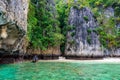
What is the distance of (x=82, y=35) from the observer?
128ft

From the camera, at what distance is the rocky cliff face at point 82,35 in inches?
1475

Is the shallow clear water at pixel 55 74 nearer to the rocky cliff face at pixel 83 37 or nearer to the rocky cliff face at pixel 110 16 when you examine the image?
the rocky cliff face at pixel 83 37

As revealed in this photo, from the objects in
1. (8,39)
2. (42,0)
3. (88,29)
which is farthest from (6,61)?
(88,29)

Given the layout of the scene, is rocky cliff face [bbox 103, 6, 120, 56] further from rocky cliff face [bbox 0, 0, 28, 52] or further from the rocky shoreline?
rocky cliff face [bbox 0, 0, 28, 52]

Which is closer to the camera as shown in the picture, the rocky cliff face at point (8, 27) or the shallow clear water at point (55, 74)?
the shallow clear water at point (55, 74)

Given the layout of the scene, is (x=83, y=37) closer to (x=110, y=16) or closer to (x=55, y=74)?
(x=110, y=16)

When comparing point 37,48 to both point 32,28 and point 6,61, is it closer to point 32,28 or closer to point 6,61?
point 32,28

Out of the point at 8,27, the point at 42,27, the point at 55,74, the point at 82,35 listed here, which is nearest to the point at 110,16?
the point at 82,35

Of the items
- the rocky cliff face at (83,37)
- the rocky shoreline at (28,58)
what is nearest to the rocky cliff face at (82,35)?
the rocky cliff face at (83,37)

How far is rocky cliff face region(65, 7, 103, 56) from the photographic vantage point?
3747 centimetres

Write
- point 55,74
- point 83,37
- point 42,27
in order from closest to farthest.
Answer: point 55,74 < point 42,27 < point 83,37

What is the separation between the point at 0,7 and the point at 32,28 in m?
17.6

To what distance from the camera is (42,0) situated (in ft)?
123

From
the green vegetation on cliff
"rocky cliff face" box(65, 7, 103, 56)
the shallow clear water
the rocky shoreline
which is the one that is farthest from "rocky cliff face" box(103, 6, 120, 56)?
the shallow clear water
